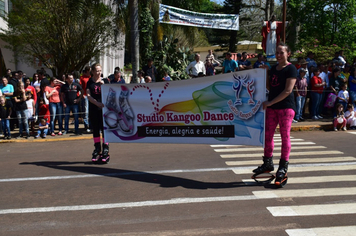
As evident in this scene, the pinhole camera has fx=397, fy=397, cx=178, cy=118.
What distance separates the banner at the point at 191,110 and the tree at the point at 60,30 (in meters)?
10.6

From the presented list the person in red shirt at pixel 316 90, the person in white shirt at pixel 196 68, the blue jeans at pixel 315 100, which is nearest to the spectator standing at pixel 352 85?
the person in red shirt at pixel 316 90

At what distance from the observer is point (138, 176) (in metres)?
7.58

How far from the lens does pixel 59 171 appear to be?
26.7 feet

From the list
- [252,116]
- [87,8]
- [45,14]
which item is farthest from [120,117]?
[87,8]

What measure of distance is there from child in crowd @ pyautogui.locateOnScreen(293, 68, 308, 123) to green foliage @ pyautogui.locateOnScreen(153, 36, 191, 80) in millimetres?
6085

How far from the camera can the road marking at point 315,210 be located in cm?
533

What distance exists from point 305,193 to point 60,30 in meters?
14.8

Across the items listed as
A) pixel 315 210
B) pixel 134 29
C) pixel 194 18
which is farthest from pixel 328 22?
pixel 315 210

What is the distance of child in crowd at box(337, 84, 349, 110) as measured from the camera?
1506 cm

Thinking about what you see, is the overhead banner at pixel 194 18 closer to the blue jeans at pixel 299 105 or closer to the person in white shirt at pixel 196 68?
the person in white shirt at pixel 196 68

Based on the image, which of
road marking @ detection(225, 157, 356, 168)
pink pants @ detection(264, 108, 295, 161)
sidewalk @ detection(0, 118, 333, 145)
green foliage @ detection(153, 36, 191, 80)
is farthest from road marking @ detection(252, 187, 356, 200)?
green foliage @ detection(153, 36, 191, 80)

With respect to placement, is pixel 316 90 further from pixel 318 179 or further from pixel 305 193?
pixel 305 193

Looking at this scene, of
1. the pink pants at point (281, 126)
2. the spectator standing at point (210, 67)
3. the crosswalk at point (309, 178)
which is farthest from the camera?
the spectator standing at point (210, 67)

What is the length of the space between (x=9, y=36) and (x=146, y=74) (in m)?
7.21
